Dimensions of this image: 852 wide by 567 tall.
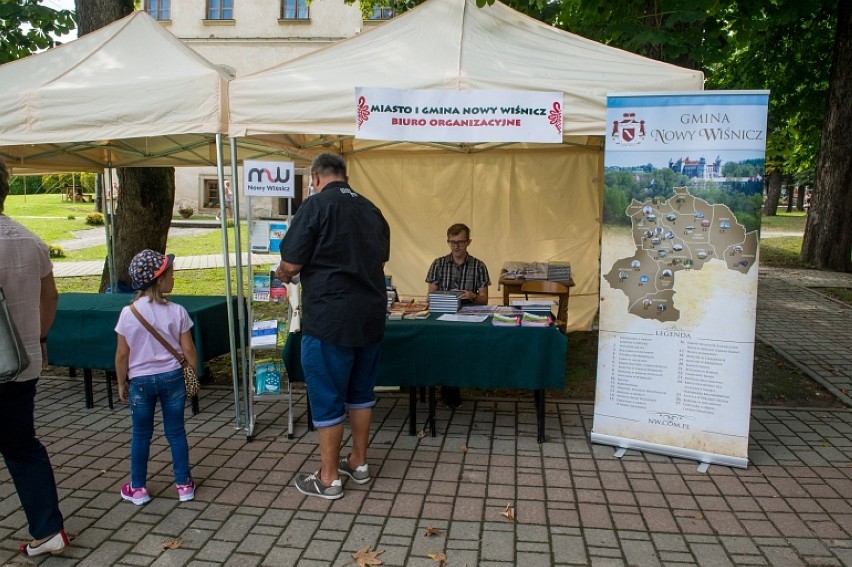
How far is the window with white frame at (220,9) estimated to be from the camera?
30.1 meters

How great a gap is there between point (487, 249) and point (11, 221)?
543 cm

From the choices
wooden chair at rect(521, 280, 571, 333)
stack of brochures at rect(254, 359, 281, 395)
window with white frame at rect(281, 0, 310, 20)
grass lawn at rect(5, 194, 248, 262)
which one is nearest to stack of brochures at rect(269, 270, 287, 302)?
stack of brochures at rect(254, 359, 281, 395)

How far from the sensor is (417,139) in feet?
14.2

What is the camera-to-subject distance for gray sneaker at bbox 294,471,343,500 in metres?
3.80

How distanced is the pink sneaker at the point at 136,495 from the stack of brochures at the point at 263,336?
1240 mm

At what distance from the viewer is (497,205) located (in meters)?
7.62

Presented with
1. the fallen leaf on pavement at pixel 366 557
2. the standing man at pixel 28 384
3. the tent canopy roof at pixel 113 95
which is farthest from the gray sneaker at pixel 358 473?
the tent canopy roof at pixel 113 95

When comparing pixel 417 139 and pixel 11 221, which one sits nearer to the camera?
pixel 11 221

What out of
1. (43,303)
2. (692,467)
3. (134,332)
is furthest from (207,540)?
(692,467)

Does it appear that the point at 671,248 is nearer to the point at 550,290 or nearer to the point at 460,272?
the point at 460,272

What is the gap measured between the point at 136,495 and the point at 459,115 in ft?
9.55

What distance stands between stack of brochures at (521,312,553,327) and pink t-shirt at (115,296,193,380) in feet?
7.23

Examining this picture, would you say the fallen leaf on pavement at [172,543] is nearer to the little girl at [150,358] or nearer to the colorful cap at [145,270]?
the little girl at [150,358]

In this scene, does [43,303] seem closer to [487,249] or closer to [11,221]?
[11,221]
